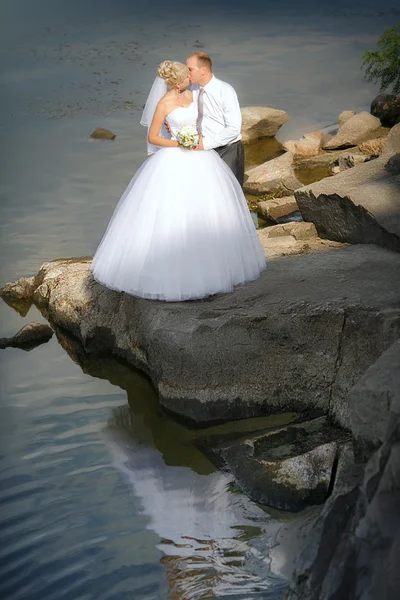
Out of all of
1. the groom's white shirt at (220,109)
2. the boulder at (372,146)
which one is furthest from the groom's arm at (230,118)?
the boulder at (372,146)

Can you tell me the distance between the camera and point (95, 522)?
5.20m

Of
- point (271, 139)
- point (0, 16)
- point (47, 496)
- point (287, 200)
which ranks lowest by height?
point (47, 496)

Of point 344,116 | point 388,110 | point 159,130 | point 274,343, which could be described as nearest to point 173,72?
point 159,130

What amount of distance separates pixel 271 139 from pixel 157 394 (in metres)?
8.21

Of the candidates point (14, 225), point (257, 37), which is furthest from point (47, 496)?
point (257, 37)

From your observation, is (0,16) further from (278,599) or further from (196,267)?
(278,599)

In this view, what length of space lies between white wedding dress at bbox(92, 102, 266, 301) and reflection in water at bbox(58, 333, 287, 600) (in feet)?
2.53

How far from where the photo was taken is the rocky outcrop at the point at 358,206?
765 centimetres

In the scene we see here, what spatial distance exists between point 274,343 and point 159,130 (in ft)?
6.31

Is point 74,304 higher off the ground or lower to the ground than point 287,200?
lower

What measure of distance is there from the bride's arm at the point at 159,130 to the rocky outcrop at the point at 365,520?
10.8 feet

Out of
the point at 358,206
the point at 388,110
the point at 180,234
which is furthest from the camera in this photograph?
the point at 388,110

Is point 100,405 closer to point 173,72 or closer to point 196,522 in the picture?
point 196,522

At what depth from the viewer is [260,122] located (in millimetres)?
13859
